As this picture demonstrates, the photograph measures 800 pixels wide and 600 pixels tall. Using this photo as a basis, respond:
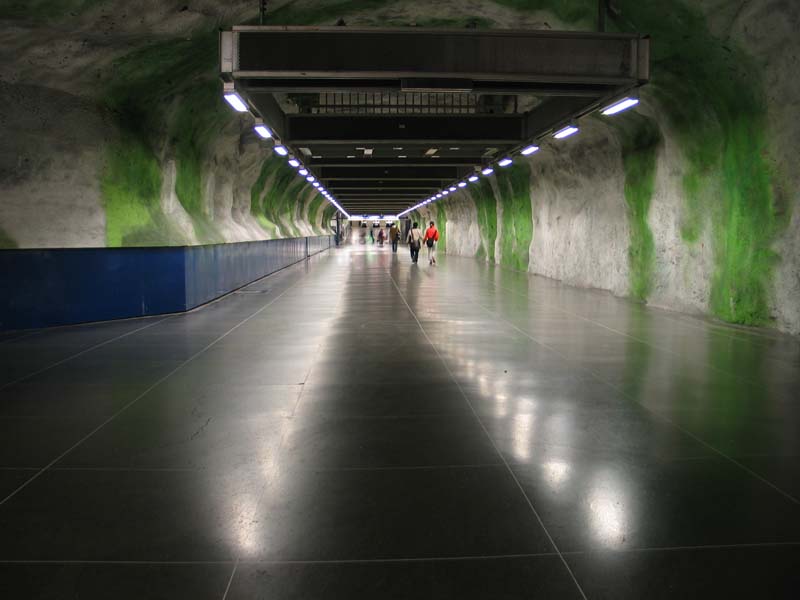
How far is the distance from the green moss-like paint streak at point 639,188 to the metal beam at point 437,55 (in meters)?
5.43

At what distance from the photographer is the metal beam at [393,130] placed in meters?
15.0

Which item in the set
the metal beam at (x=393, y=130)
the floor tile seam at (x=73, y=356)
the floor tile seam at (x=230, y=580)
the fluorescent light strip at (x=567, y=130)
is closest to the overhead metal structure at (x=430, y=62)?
the fluorescent light strip at (x=567, y=130)

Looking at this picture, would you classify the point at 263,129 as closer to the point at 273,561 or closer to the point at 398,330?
the point at 398,330

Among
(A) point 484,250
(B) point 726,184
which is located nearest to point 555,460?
(B) point 726,184

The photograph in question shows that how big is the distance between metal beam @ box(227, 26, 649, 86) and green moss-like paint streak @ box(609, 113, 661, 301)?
5.43 metres

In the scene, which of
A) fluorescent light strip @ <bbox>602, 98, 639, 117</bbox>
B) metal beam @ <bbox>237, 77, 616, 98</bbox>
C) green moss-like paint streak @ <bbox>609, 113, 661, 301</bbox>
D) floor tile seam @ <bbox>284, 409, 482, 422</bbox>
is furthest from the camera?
green moss-like paint streak @ <bbox>609, 113, 661, 301</bbox>

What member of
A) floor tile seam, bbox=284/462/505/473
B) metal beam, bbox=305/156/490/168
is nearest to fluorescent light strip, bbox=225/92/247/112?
floor tile seam, bbox=284/462/505/473

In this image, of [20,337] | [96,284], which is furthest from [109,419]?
[96,284]

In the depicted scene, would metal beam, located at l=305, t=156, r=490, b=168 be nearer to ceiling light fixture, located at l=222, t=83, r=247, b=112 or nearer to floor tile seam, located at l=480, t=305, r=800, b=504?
ceiling light fixture, located at l=222, t=83, r=247, b=112

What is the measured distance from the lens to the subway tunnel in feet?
11.1

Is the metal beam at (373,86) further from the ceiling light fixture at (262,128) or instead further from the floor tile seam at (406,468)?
the floor tile seam at (406,468)

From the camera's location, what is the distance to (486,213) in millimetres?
32906

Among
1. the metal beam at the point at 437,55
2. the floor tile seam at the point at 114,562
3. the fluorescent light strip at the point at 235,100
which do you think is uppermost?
the metal beam at the point at 437,55

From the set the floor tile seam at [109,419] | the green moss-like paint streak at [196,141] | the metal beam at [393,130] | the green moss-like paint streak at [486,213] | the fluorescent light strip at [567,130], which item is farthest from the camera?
the green moss-like paint streak at [486,213]
